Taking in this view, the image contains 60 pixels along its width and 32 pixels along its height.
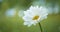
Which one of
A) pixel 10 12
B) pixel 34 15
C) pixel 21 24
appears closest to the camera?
pixel 34 15

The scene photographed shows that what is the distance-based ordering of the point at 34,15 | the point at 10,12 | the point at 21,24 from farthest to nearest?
the point at 10,12
the point at 21,24
the point at 34,15

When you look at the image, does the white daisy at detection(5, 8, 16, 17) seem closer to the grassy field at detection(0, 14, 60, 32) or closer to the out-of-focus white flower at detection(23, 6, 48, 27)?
the grassy field at detection(0, 14, 60, 32)

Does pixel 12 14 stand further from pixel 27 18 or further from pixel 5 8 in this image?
pixel 27 18

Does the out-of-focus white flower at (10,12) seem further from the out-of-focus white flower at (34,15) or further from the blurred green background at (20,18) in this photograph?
the out-of-focus white flower at (34,15)

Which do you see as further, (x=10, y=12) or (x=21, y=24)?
(x=10, y=12)

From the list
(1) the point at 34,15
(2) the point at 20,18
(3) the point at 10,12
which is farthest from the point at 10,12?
(1) the point at 34,15

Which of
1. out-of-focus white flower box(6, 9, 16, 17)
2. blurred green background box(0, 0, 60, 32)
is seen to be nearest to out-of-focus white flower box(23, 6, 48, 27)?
blurred green background box(0, 0, 60, 32)

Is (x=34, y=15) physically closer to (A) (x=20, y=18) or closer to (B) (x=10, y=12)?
(A) (x=20, y=18)
